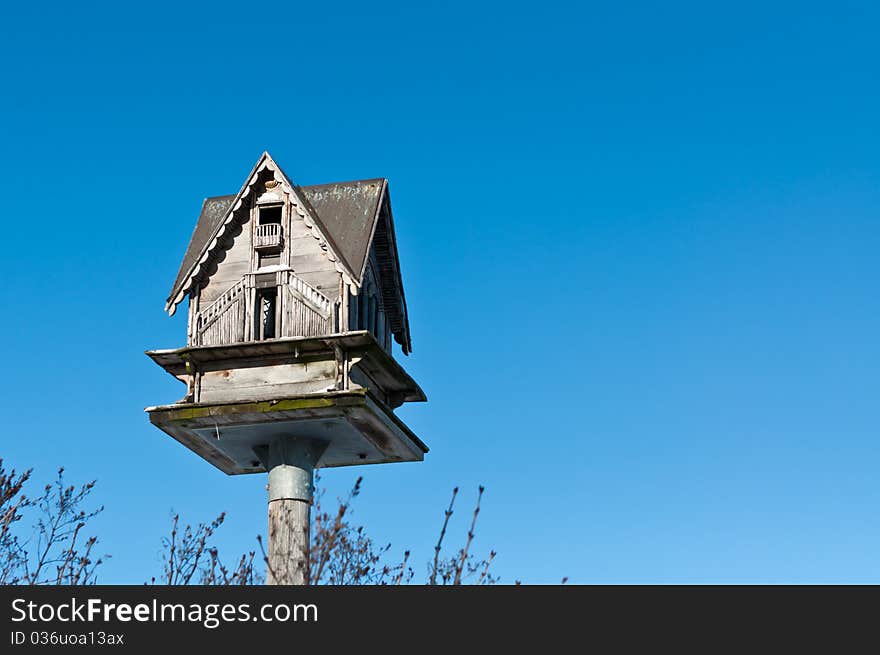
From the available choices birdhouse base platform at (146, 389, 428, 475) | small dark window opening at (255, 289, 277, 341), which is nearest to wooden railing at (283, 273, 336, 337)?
small dark window opening at (255, 289, 277, 341)

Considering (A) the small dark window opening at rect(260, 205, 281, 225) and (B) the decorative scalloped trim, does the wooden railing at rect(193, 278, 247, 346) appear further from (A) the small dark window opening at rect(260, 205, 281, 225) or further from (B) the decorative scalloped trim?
(A) the small dark window opening at rect(260, 205, 281, 225)

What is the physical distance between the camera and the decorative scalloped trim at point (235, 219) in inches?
766

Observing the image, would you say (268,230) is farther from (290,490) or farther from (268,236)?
(290,490)

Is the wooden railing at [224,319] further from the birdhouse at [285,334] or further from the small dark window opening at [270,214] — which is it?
the small dark window opening at [270,214]

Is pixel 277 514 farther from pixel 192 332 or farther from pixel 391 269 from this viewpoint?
pixel 391 269

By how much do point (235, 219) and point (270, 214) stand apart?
21.7 inches

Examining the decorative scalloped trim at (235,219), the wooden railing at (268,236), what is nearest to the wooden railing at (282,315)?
the decorative scalloped trim at (235,219)

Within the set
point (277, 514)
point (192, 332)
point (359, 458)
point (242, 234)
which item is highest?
point (242, 234)

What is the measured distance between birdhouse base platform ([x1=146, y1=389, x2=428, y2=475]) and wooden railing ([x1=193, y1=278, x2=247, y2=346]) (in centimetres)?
109

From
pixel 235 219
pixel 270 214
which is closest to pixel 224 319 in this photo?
pixel 235 219

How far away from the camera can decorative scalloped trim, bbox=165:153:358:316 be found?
63.8 feet
